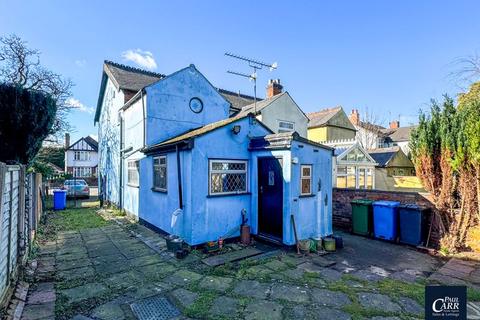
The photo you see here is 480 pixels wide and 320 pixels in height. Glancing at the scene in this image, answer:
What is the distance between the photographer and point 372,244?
8.13 m

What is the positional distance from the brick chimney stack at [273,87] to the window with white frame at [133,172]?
12.6 metres

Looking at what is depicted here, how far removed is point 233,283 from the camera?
16.5ft

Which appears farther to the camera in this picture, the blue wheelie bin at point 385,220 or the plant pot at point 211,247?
the blue wheelie bin at point 385,220

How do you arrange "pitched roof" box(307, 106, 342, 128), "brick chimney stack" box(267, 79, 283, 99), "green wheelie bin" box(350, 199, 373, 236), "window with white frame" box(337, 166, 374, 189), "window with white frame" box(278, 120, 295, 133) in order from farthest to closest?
"pitched roof" box(307, 106, 342, 128), "brick chimney stack" box(267, 79, 283, 99), "window with white frame" box(278, 120, 295, 133), "window with white frame" box(337, 166, 374, 189), "green wheelie bin" box(350, 199, 373, 236)

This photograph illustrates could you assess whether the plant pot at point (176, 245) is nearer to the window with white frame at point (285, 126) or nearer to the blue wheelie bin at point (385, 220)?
the blue wheelie bin at point (385, 220)

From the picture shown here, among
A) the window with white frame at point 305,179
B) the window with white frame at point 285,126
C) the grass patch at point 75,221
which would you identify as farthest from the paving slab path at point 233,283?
the window with white frame at point 285,126

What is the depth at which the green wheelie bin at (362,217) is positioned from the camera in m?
8.94

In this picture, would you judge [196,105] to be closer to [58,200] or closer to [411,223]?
[411,223]

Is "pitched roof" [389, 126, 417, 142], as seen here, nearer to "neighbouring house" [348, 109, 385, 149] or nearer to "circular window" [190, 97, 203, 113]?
"neighbouring house" [348, 109, 385, 149]

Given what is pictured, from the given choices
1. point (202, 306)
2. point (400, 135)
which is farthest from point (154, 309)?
point (400, 135)

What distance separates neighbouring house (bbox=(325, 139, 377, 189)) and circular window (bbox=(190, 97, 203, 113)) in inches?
322

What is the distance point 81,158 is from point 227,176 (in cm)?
4571

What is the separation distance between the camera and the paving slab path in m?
4.02

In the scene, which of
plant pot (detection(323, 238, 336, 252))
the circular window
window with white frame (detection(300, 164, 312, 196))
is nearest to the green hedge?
the circular window
